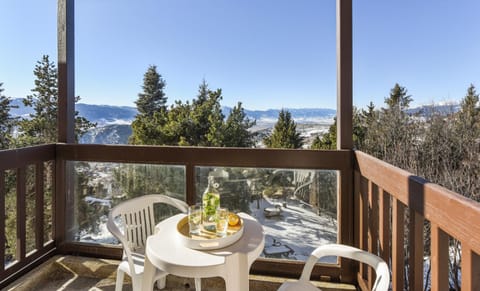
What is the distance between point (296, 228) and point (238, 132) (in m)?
7.29

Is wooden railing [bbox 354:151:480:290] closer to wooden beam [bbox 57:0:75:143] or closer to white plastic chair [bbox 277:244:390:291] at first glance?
white plastic chair [bbox 277:244:390:291]

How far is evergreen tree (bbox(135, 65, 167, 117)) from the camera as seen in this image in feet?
39.4

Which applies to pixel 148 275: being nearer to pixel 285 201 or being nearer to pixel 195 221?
pixel 195 221

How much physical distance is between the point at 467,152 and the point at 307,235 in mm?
7518

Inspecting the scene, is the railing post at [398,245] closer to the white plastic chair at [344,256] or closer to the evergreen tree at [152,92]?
the white plastic chair at [344,256]

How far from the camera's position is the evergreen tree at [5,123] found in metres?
6.94

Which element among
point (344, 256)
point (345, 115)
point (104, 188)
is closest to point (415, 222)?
point (344, 256)

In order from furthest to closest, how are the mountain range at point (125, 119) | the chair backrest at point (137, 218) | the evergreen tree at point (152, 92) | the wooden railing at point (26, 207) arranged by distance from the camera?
the evergreen tree at point (152, 92) < the mountain range at point (125, 119) < the wooden railing at point (26, 207) < the chair backrest at point (137, 218)

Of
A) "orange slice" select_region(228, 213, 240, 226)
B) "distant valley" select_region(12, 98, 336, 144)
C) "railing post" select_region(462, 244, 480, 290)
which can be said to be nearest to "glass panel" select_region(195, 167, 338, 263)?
"orange slice" select_region(228, 213, 240, 226)

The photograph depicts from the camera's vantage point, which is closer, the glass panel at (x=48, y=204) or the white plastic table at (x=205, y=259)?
the white plastic table at (x=205, y=259)

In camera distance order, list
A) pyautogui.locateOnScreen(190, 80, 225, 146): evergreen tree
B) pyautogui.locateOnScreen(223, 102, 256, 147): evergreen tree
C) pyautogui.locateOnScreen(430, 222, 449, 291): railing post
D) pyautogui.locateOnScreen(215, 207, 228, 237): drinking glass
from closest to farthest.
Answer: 1. pyautogui.locateOnScreen(430, 222, 449, 291): railing post
2. pyautogui.locateOnScreen(215, 207, 228, 237): drinking glass
3. pyautogui.locateOnScreen(190, 80, 225, 146): evergreen tree
4. pyautogui.locateOnScreen(223, 102, 256, 147): evergreen tree

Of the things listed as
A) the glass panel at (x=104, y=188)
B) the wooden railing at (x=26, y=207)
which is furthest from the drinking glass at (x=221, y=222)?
the wooden railing at (x=26, y=207)

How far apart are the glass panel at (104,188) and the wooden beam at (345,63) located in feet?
5.14

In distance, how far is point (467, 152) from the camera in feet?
24.8
